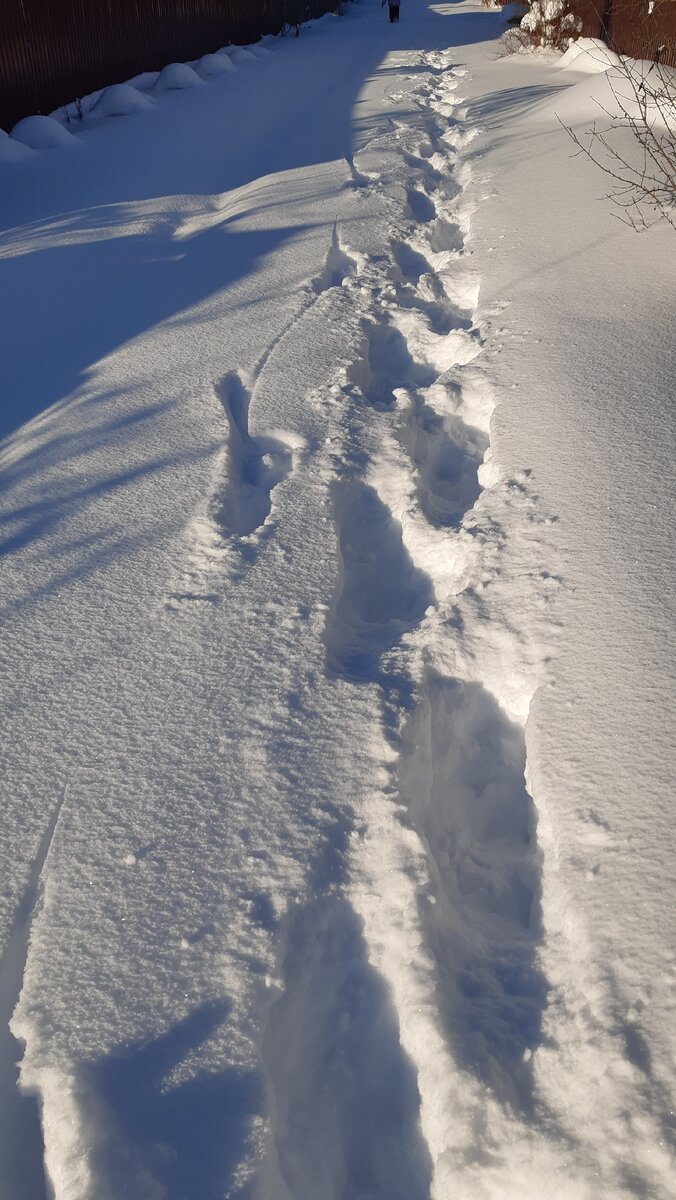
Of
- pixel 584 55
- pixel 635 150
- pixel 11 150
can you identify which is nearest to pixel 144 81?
pixel 11 150

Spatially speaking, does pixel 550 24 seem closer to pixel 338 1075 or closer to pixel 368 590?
pixel 368 590

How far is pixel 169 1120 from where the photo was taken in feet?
4.69

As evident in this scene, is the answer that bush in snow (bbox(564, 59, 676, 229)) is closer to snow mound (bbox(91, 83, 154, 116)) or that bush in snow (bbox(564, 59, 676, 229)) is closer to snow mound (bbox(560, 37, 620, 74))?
snow mound (bbox(560, 37, 620, 74))

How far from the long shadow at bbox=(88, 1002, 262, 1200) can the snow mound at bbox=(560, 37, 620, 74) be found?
1215cm

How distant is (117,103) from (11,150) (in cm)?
243

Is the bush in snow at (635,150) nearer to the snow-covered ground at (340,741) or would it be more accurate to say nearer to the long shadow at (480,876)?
the snow-covered ground at (340,741)

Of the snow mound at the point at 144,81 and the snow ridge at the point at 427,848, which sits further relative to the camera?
the snow mound at the point at 144,81

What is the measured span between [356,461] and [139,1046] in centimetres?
213

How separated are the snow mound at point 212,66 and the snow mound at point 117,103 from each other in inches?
142

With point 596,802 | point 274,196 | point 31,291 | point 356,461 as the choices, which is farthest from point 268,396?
point 274,196

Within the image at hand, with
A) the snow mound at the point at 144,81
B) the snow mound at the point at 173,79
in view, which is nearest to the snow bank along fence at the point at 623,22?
the snow mound at the point at 173,79

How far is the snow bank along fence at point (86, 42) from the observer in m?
8.33

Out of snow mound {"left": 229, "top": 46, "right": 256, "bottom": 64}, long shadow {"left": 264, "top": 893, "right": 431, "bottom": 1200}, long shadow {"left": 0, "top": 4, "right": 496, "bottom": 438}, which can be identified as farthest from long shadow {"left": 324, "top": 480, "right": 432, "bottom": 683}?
snow mound {"left": 229, "top": 46, "right": 256, "bottom": 64}

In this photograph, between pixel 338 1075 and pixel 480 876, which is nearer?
pixel 338 1075
